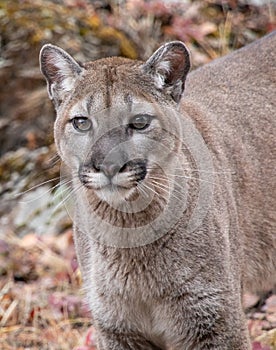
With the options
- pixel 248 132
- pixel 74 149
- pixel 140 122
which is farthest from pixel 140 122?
pixel 248 132

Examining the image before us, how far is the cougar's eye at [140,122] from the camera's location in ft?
12.7

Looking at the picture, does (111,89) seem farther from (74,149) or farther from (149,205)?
(149,205)

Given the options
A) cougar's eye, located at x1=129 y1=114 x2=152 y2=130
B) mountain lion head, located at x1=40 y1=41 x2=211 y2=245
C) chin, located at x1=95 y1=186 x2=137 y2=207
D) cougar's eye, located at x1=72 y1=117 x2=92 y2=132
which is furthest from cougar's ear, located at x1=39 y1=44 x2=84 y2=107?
chin, located at x1=95 y1=186 x2=137 y2=207

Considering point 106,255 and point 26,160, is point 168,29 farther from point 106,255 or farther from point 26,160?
point 106,255

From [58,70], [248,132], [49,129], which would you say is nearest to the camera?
[58,70]

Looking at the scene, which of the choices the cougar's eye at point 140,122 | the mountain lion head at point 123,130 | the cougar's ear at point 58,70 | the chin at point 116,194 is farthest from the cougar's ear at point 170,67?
the chin at point 116,194

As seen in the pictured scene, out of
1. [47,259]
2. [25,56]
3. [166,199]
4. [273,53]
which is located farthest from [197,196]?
[25,56]

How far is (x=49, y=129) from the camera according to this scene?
22.4 ft

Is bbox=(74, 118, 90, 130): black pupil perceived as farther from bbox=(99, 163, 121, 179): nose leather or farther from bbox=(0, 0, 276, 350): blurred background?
bbox=(0, 0, 276, 350): blurred background

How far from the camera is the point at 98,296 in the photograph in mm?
4277

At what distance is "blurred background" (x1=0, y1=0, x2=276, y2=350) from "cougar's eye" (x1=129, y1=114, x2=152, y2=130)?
6.04 feet

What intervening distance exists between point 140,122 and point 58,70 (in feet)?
1.94

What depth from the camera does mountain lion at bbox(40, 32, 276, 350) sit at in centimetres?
388

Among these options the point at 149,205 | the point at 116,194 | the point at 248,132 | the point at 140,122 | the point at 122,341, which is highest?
the point at 140,122
